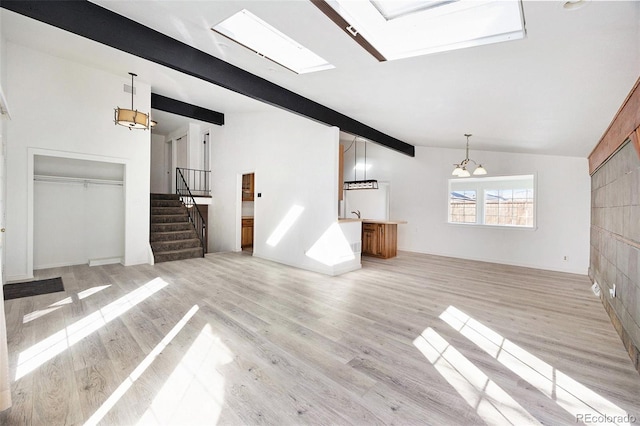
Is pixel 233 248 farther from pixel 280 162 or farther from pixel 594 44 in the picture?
pixel 594 44

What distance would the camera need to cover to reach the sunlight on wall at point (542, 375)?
1877 millimetres

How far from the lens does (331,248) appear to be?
17.3 ft

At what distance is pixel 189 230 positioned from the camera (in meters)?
7.23

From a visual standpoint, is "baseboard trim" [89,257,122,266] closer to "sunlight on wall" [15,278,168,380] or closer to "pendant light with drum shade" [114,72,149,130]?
"sunlight on wall" [15,278,168,380]

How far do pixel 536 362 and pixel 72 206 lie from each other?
7589 millimetres

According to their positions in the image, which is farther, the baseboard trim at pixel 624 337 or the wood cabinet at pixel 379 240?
the wood cabinet at pixel 379 240

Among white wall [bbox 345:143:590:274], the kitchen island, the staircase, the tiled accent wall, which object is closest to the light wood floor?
the tiled accent wall

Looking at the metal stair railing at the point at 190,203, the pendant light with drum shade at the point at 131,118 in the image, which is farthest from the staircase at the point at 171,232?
the pendant light with drum shade at the point at 131,118

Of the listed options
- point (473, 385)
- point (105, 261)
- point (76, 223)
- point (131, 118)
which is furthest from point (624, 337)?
point (76, 223)

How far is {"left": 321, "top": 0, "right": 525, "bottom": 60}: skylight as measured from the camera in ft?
6.25

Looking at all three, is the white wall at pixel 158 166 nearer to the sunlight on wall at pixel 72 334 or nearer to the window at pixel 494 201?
the sunlight on wall at pixel 72 334

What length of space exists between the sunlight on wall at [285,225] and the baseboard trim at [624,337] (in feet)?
15.3

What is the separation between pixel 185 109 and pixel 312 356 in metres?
7.10

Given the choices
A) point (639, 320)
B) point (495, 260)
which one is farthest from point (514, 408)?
point (495, 260)
